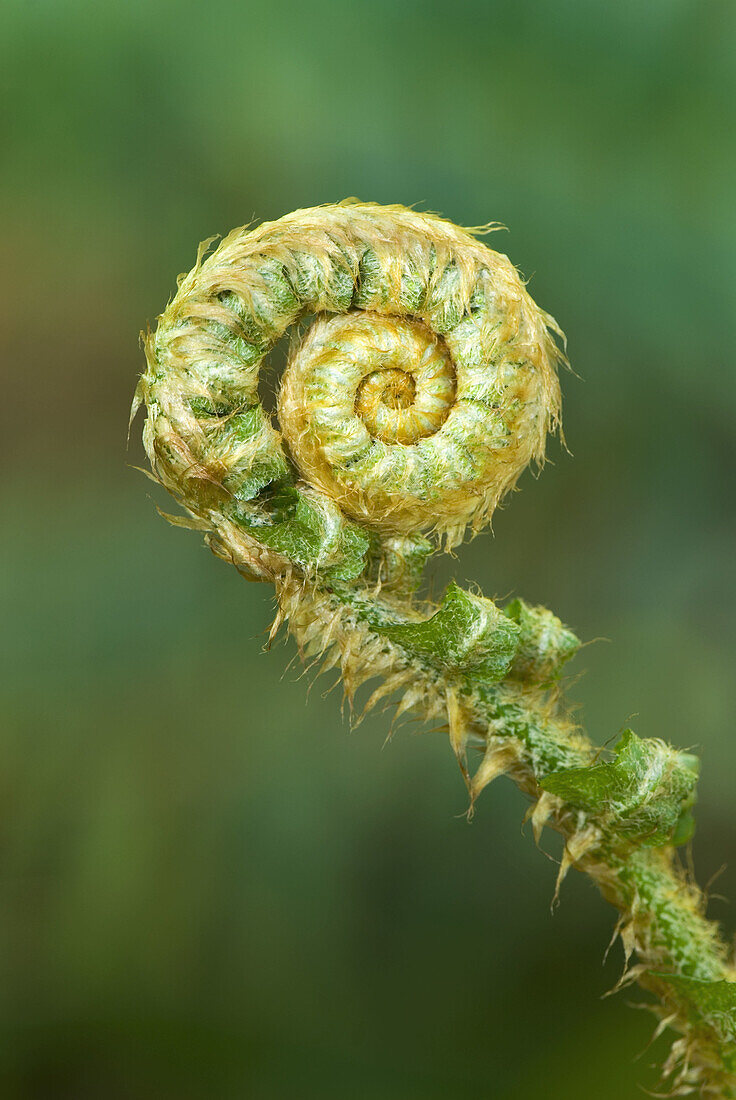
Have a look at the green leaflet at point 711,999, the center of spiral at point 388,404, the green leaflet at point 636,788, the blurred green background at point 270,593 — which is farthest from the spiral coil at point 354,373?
the blurred green background at point 270,593

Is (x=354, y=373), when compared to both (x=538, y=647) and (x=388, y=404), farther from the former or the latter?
(x=538, y=647)

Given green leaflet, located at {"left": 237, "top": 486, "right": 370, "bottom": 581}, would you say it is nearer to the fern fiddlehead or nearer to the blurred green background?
the fern fiddlehead

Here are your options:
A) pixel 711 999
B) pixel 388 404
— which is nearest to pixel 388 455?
pixel 388 404

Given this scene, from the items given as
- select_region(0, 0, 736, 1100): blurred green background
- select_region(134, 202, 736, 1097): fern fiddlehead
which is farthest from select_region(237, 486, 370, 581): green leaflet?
select_region(0, 0, 736, 1100): blurred green background

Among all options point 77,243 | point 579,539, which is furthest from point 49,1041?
point 77,243

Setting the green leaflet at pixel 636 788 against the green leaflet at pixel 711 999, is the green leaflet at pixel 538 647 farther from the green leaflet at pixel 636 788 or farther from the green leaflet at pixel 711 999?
the green leaflet at pixel 711 999

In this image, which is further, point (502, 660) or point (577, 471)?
point (577, 471)

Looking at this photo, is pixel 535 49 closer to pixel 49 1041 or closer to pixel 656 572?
pixel 656 572
